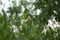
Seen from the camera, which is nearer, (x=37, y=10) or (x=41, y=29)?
(x=41, y=29)

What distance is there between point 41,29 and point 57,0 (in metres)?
1.11

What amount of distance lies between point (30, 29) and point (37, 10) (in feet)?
2.40

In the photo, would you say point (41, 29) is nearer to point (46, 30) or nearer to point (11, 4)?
point (46, 30)

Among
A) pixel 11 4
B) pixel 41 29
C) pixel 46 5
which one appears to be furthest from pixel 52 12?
pixel 11 4

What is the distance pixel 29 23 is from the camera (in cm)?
650

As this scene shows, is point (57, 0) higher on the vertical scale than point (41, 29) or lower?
higher

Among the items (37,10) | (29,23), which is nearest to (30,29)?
(29,23)

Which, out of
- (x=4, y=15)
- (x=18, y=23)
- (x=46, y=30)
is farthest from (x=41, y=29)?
(x=4, y=15)

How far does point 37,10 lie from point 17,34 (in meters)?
1.03

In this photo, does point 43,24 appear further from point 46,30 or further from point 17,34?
point 17,34

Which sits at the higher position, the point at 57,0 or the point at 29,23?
the point at 57,0

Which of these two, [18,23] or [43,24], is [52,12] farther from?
[18,23]

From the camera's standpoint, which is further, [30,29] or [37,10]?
[37,10]

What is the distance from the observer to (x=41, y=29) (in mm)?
6426
